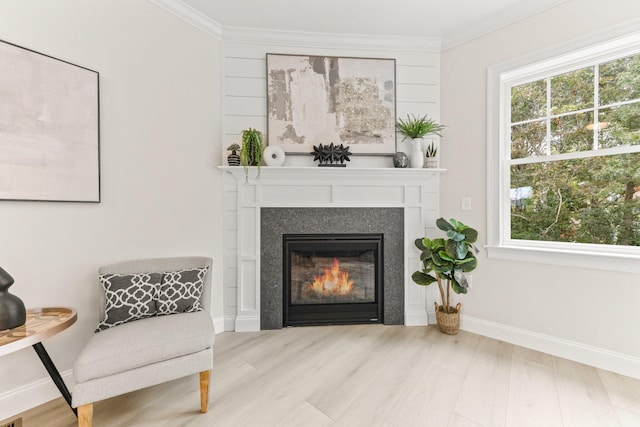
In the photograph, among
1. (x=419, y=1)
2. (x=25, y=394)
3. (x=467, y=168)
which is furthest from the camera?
(x=467, y=168)

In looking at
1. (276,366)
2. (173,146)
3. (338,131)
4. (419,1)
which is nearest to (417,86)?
(419,1)

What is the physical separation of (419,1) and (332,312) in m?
2.81

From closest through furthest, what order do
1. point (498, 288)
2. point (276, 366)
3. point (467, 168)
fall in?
1. point (276, 366)
2. point (498, 288)
3. point (467, 168)

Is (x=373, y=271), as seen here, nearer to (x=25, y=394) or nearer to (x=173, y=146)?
(x=173, y=146)

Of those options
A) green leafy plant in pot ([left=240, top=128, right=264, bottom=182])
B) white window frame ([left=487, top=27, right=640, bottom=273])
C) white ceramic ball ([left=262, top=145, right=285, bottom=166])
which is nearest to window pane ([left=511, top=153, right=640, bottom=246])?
white window frame ([left=487, top=27, right=640, bottom=273])

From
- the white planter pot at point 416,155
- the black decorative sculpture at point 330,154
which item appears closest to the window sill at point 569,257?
the white planter pot at point 416,155

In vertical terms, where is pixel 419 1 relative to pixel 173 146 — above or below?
above

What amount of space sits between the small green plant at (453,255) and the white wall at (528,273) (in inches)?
10.8

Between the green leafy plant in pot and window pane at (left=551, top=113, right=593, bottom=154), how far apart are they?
2492 millimetres

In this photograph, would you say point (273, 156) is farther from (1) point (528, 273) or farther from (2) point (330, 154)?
(1) point (528, 273)

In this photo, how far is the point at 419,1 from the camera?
237cm

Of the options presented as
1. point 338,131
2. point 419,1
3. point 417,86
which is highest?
point 419,1

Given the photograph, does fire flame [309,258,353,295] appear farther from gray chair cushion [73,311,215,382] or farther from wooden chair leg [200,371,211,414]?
wooden chair leg [200,371,211,414]

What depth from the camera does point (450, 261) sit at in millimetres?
2531
